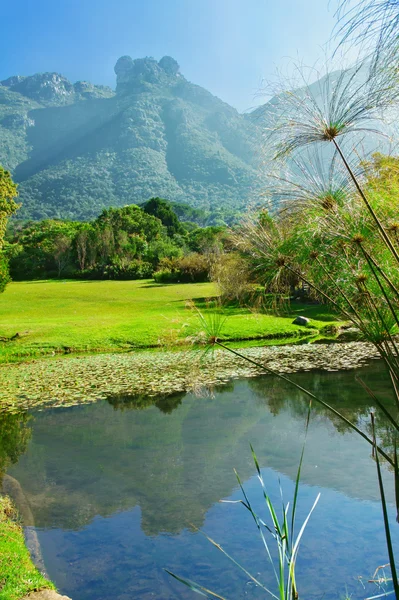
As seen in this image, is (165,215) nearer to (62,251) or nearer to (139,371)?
(62,251)

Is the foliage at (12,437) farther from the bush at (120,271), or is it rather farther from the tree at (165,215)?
the tree at (165,215)

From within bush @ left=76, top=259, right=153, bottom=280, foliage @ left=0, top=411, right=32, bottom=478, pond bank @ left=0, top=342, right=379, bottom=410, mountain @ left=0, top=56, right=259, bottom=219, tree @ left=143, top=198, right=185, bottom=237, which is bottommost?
foliage @ left=0, top=411, right=32, bottom=478

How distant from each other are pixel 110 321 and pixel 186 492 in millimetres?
19476

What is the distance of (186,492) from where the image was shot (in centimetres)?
734

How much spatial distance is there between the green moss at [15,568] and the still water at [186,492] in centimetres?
37

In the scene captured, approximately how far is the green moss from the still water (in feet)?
1.23

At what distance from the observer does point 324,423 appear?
→ 1070cm

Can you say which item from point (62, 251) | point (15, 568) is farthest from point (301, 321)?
Answer: point (62, 251)

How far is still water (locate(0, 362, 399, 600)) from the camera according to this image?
528cm

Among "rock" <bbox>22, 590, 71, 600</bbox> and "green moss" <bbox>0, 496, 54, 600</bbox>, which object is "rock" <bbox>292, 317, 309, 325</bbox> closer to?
"green moss" <bbox>0, 496, 54, 600</bbox>

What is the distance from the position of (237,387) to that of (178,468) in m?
6.24

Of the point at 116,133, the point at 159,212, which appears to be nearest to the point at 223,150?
the point at 116,133

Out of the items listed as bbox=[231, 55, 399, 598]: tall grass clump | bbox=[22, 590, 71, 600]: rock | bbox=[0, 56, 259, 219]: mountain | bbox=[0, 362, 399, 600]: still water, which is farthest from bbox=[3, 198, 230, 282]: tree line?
bbox=[0, 56, 259, 219]: mountain

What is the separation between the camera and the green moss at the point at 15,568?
448 cm
